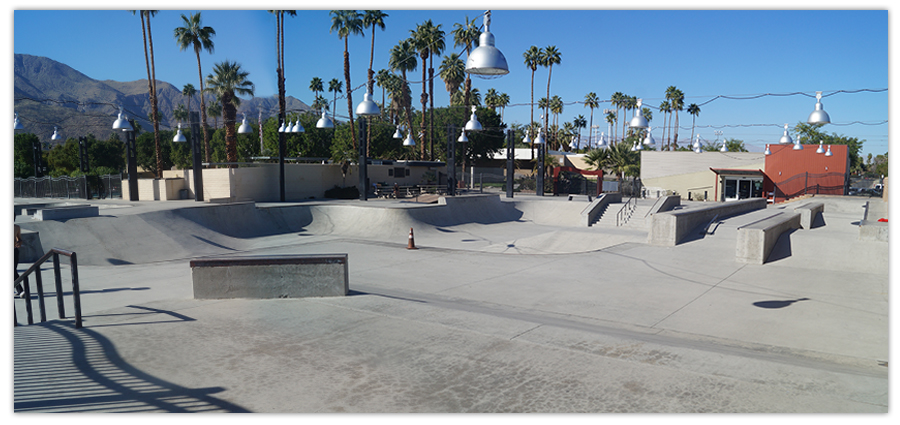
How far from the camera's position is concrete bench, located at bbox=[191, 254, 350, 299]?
755cm

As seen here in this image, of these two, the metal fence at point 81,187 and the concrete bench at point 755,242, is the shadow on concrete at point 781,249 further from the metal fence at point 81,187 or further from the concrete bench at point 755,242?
the metal fence at point 81,187

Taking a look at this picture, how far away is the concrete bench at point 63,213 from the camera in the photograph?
15.2m

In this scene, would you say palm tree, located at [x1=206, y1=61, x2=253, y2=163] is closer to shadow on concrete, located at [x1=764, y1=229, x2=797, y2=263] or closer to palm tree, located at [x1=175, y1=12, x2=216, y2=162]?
palm tree, located at [x1=175, y1=12, x2=216, y2=162]

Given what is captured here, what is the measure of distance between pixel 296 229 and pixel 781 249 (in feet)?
59.7

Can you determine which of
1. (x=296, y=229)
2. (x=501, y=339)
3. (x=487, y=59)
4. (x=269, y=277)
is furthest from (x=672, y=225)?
(x=296, y=229)

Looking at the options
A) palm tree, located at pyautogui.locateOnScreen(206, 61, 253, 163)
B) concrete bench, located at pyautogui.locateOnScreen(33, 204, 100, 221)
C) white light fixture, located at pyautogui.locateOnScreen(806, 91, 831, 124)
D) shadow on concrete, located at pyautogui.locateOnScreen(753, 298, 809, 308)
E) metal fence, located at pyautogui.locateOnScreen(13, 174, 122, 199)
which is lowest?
shadow on concrete, located at pyautogui.locateOnScreen(753, 298, 809, 308)

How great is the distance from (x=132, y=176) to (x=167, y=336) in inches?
1059

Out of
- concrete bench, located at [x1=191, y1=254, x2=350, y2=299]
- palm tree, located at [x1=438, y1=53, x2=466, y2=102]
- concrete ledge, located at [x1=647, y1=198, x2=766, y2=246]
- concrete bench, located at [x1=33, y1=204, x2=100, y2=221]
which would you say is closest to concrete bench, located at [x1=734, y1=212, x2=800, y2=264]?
concrete ledge, located at [x1=647, y1=198, x2=766, y2=246]

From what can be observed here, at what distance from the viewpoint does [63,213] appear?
51.4ft

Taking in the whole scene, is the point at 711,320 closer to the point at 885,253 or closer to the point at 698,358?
the point at 698,358

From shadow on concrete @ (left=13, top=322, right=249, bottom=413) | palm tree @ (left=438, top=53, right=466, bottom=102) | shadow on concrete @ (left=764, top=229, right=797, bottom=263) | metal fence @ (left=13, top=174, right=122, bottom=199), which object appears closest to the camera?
shadow on concrete @ (left=13, top=322, right=249, bottom=413)

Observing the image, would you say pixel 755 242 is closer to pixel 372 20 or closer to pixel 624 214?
pixel 624 214

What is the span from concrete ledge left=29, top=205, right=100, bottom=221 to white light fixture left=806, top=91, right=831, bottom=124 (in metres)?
20.4

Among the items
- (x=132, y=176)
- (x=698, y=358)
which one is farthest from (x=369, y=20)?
(x=698, y=358)
